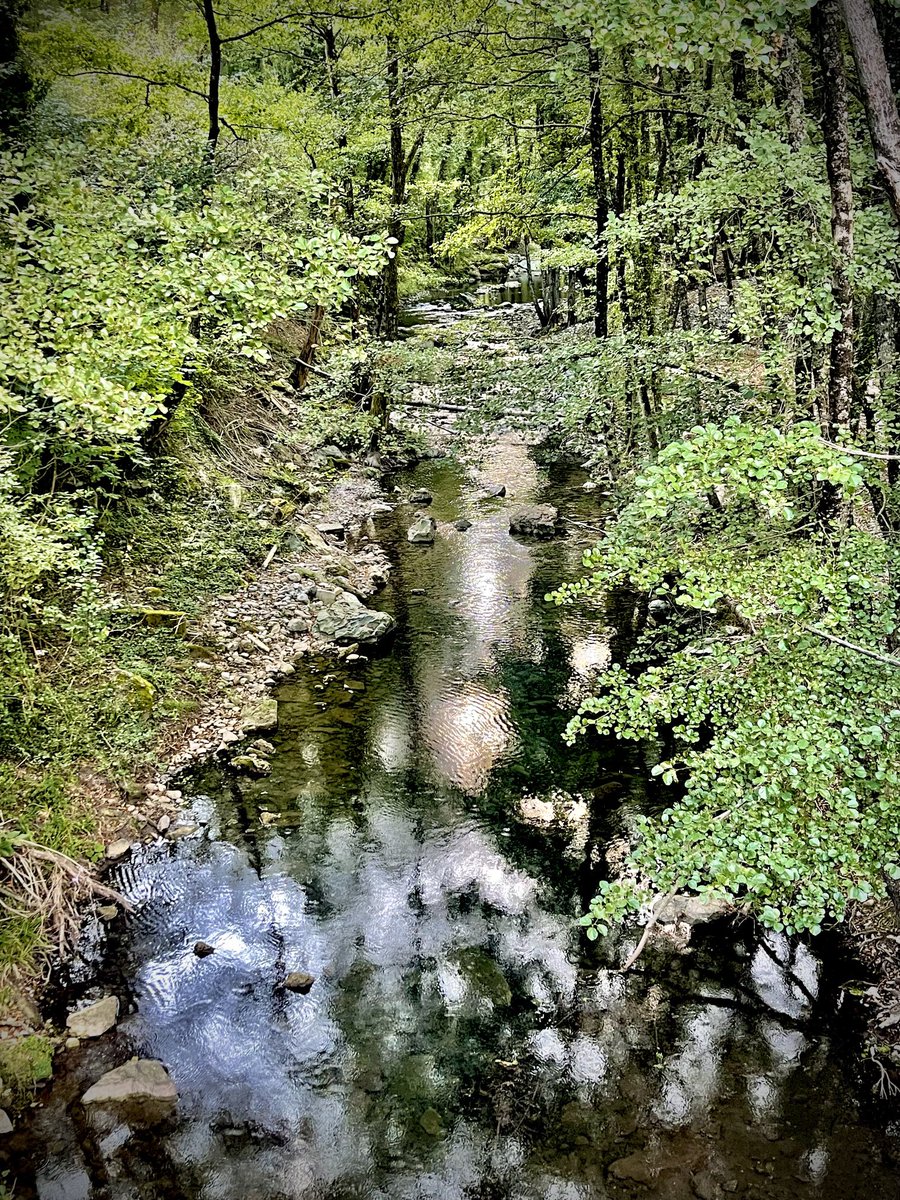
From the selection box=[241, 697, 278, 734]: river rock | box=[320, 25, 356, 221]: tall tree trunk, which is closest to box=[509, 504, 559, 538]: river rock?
box=[320, 25, 356, 221]: tall tree trunk

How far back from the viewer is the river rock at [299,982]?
7.27 m

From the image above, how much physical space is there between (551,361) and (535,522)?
652 centimetres

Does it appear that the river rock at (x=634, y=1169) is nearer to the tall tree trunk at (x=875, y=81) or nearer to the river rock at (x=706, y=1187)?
the river rock at (x=706, y=1187)

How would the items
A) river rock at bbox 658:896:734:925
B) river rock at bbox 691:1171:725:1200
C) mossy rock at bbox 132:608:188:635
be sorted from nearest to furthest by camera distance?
river rock at bbox 691:1171:725:1200
river rock at bbox 658:896:734:925
mossy rock at bbox 132:608:188:635

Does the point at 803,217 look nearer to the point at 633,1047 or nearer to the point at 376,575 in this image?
the point at 633,1047

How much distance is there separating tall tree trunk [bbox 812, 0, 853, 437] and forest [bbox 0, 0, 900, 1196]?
4 cm

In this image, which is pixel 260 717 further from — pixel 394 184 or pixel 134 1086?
pixel 394 184

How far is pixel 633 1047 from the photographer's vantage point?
6691 mm

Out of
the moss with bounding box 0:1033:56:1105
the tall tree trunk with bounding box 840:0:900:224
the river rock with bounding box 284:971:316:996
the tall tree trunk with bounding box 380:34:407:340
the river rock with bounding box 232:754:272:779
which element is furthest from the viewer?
the tall tree trunk with bounding box 380:34:407:340

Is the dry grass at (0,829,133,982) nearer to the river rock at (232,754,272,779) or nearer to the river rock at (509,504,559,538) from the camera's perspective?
the river rock at (232,754,272,779)

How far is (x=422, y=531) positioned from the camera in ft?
58.3

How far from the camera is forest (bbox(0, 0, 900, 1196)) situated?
5148 millimetres

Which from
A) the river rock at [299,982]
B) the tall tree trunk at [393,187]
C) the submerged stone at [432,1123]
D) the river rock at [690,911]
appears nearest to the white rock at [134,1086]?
the river rock at [299,982]

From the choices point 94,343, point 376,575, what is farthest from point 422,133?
point 94,343
